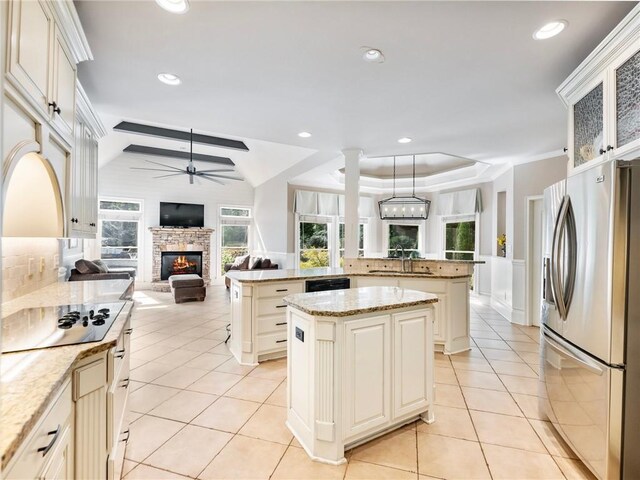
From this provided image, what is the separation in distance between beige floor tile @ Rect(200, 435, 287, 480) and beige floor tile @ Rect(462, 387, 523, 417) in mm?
1543

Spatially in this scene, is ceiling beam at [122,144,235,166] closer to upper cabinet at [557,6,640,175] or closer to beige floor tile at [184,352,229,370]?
beige floor tile at [184,352,229,370]

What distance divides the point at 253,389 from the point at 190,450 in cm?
83

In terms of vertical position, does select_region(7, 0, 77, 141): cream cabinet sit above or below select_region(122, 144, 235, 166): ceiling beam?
below

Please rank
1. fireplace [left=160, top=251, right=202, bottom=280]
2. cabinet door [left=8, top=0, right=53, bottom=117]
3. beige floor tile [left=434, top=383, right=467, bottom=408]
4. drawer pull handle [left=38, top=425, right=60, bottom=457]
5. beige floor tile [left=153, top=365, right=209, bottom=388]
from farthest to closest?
fireplace [left=160, top=251, right=202, bottom=280]
beige floor tile [left=153, top=365, right=209, bottom=388]
beige floor tile [left=434, top=383, right=467, bottom=408]
cabinet door [left=8, top=0, right=53, bottom=117]
drawer pull handle [left=38, top=425, right=60, bottom=457]

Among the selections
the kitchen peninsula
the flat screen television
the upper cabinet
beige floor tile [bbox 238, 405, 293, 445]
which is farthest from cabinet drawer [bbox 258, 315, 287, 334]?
the flat screen television

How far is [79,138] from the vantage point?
231cm

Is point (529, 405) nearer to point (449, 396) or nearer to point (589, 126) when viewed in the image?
point (449, 396)

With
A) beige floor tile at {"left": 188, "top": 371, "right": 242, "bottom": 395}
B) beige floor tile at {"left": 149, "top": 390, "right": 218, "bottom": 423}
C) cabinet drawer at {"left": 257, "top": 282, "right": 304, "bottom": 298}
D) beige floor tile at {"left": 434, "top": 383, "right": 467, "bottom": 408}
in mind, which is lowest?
beige floor tile at {"left": 188, "top": 371, "right": 242, "bottom": 395}

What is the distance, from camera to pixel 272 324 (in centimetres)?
348

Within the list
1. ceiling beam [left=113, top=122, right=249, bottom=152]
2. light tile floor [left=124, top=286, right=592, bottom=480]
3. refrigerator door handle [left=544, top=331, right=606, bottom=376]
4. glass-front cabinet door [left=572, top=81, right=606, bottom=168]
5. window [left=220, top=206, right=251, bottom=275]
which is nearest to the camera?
refrigerator door handle [left=544, top=331, right=606, bottom=376]

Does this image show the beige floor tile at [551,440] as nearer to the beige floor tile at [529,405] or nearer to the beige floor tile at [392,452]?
the beige floor tile at [529,405]

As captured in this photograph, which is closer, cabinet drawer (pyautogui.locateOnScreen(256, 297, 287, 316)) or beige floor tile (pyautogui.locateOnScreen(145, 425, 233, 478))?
beige floor tile (pyautogui.locateOnScreen(145, 425, 233, 478))

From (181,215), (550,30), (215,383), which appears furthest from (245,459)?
(181,215)

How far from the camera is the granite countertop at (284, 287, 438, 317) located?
6.30ft
